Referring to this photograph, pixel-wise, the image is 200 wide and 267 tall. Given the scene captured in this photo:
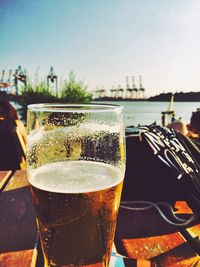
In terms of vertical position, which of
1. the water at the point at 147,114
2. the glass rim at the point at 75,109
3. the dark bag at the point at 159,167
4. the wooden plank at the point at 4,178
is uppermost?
the glass rim at the point at 75,109

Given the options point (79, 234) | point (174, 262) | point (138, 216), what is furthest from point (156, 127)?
point (79, 234)

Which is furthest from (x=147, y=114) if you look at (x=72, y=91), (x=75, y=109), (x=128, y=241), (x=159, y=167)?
(x=75, y=109)

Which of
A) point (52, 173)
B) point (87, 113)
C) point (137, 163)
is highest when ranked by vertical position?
point (87, 113)

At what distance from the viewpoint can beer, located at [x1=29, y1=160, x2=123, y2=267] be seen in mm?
440

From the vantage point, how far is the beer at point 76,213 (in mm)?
440

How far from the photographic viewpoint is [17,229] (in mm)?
703

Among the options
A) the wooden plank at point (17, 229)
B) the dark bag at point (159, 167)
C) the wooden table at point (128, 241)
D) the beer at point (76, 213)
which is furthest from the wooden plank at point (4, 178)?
the beer at point (76, 213)

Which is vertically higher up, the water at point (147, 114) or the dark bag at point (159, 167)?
the dark bag at point (159, 167)

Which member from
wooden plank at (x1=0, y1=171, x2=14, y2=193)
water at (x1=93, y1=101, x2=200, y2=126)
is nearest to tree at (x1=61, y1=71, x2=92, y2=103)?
water at (x1=93, y1=101, x2=200, y2=126)

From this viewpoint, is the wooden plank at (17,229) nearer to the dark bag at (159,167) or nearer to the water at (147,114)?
the dark bag at (159,167)

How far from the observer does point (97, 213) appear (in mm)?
451

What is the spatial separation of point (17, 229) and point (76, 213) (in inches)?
13.4

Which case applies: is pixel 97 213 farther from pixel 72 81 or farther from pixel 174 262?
pixel 72 81

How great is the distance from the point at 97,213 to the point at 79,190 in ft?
0.17
